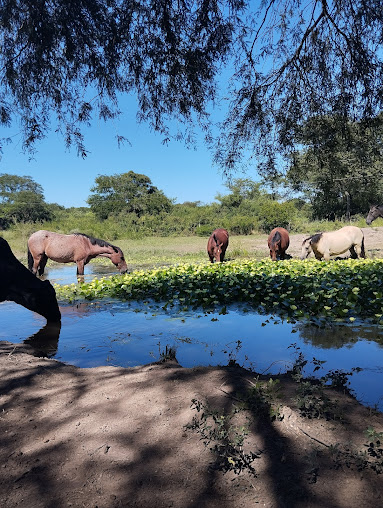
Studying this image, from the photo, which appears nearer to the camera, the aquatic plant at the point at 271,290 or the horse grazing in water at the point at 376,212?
the aquatic plant at the point at 271,290

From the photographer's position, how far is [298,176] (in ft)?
18.4

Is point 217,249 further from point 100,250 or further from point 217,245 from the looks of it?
point 100,250

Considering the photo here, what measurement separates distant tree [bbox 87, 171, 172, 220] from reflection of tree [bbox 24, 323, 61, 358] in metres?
35.6

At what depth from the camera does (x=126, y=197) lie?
43.0 metres

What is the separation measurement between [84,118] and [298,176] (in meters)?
3.17

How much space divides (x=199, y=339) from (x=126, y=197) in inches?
1531

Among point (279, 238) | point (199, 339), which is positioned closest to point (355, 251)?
point (279, 238)

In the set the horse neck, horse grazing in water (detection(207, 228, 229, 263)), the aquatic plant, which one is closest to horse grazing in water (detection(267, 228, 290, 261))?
horse grazing in water (detection(207, 228, 229, 263))

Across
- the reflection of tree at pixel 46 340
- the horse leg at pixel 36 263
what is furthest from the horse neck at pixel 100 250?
the reflection of tree at pixel 46 340

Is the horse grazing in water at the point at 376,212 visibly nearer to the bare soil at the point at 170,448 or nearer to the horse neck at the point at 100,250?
the horse neck at the point at 100,250

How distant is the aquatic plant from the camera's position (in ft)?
22.7

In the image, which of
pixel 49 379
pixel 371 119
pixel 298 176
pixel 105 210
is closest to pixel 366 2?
pixel 371 119

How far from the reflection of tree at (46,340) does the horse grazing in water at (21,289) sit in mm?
293

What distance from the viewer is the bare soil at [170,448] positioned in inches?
78.9
